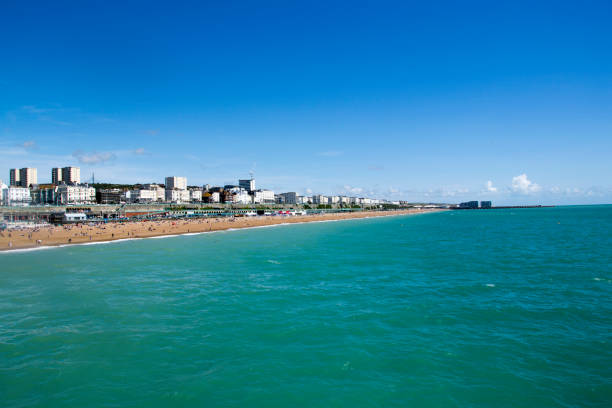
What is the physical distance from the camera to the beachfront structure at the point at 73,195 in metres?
134

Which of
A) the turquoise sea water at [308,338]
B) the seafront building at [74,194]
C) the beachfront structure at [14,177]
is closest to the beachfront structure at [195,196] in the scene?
the seafront building at [74,194]

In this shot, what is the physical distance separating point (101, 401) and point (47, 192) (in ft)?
552

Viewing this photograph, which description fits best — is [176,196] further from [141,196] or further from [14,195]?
[14,195]

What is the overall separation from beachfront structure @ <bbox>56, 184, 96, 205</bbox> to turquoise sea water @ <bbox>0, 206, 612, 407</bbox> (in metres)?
131

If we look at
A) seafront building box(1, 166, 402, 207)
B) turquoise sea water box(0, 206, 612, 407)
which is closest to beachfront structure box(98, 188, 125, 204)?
seafront building box(1, 166, 402, 207)

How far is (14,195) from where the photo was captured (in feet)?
432

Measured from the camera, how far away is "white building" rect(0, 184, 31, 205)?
12488 centimetres

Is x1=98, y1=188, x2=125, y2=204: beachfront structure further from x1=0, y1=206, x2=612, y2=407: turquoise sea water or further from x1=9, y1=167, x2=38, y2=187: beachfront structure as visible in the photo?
x1=0, y1=206, x2=612, y2=407: turquoise sea water

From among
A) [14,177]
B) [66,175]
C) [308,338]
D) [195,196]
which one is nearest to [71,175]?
[66,175]

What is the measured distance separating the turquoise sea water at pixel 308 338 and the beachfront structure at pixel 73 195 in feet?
431

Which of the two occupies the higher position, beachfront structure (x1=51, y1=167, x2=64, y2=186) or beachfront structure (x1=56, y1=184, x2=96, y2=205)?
beachfront structure (x1=51, y1=167, x2=64, y2=186)

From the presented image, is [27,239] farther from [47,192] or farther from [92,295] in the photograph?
[47,192]

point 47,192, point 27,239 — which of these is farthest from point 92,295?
point 47,192

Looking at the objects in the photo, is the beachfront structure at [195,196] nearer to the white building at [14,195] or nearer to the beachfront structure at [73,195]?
the beachfront structure at [73,195]
